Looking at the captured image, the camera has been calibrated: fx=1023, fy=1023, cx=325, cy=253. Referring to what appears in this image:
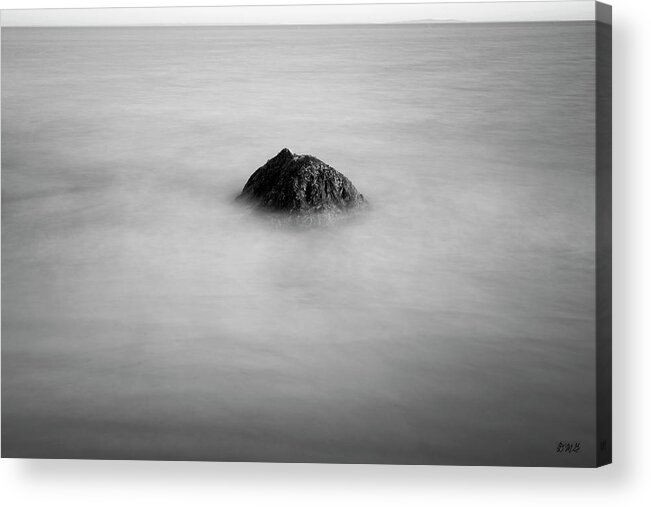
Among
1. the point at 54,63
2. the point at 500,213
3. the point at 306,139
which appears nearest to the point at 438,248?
the point at 500,213

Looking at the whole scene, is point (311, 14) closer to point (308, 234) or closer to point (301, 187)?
point (301, 187)

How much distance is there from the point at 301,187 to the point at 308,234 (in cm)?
13

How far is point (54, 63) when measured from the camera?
9.61 feet

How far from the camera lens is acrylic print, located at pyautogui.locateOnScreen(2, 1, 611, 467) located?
2.81 meters

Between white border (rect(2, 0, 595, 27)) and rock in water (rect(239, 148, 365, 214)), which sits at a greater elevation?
white border (rect(2, 0, 595, 27))

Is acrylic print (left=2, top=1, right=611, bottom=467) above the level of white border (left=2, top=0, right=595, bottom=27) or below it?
below

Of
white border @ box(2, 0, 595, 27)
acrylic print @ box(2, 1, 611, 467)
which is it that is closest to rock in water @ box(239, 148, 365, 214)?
acrylic print @ box(2, 1, 611, 467)

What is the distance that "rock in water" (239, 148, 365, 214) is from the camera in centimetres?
290

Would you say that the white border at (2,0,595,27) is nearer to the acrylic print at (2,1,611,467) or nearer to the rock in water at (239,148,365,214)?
the acrylic print at (2,1,611,467)

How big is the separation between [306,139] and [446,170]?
41 centimetres

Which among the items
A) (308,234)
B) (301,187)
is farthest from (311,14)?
(308,234)

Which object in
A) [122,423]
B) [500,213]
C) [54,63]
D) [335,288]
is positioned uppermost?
[54,63]

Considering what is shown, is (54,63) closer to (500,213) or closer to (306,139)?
(306,139)

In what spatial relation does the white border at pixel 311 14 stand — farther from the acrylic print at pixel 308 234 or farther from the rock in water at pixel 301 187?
the rock in water at pixel 301 187
